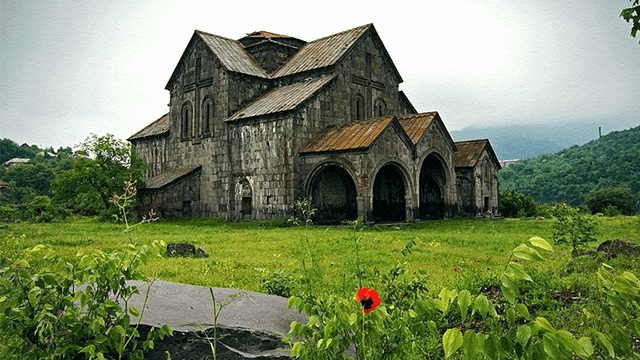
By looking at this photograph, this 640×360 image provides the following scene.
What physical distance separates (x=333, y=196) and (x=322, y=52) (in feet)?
24.4

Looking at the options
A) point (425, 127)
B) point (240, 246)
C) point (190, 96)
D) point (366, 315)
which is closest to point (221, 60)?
point (190, 96)

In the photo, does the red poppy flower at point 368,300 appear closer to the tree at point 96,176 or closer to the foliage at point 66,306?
Answer: the foliage at point 66,306

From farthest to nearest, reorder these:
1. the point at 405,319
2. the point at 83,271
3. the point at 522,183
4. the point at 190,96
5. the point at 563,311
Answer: the point at 522,183, the point at 190,96, the point at 563,311, the point at 83,271, the point at 405,319

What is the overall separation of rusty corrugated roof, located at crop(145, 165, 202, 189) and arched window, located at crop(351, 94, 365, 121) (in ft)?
26.6

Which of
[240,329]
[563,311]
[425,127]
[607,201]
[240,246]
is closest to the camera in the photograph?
[240,329]

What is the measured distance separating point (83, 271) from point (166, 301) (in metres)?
1.01

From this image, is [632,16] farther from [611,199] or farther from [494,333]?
[611,199]

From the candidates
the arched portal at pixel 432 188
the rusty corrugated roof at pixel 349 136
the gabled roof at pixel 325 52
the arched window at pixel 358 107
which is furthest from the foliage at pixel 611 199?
the rusty corrugated roof at pixel 349 136

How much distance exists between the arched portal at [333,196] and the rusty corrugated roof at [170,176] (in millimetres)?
6884

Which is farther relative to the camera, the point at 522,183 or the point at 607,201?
the point at 522,183

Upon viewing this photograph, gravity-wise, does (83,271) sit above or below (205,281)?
above

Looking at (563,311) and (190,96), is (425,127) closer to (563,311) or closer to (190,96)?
(190,96)

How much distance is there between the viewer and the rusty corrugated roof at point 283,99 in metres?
20.0

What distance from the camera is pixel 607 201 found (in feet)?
113
